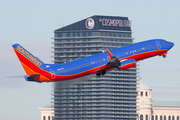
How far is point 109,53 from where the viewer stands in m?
165

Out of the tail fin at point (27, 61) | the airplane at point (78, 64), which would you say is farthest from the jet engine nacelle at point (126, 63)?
the tail fin at point (27, 61)

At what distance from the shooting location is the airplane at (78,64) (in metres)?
163

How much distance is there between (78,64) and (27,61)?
13.5m

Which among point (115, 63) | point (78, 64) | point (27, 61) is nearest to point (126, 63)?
point (115, 63)

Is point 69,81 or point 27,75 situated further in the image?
point 69,81

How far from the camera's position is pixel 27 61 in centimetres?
16350

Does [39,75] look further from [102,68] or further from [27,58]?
[102,68]

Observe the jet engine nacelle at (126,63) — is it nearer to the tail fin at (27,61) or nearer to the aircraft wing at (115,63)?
the aircraft wing at (115,63)

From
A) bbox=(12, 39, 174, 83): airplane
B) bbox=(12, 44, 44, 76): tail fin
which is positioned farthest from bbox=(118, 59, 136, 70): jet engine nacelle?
bbox=(12, 44, 44, 76): tail fin

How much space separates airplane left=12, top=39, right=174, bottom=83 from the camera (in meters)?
163

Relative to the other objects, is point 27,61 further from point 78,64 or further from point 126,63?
point 126,63

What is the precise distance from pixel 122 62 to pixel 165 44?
1696cm

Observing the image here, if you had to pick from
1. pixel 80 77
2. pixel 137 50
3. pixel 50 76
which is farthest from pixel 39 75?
pixel 137 50

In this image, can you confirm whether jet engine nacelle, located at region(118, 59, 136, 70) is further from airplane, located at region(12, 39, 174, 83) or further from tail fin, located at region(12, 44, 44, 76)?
tail fin, located at region(12, 44, 44, 76)
